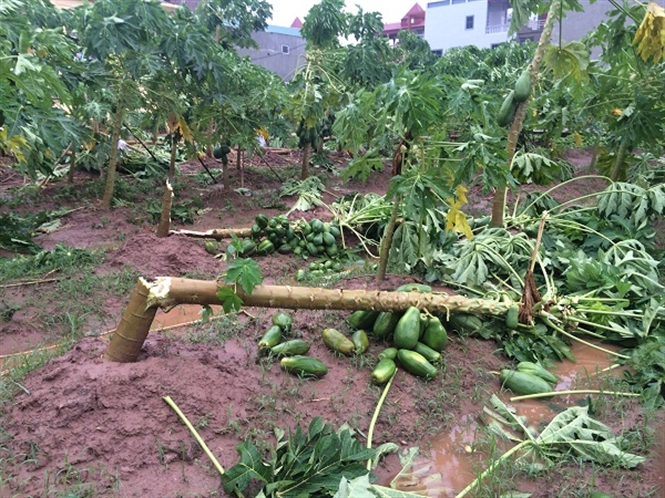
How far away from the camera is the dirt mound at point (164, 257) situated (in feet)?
17.1

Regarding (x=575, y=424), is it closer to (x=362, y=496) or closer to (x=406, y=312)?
(x=406, y=312)

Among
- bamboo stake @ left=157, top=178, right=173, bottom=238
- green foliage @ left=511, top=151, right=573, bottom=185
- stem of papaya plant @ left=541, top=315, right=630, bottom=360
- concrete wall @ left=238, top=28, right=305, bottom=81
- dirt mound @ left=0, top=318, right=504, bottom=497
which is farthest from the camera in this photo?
concrete wall @ left=238, top=28, right=305, bottom=81

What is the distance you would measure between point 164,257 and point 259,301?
2.72 metres

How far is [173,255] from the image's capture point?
17.7ft

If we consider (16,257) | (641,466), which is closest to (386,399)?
(641,466)

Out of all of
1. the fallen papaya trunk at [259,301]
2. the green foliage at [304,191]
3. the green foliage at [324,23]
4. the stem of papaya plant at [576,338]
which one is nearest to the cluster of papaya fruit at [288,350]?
the fallen papaya trunk at [259,301]

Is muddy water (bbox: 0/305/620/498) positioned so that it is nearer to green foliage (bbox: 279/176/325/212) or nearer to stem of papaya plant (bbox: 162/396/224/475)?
stem of papaya plant (bbox: 162/396/224/475)

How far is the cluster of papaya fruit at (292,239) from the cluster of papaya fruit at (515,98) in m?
2.43

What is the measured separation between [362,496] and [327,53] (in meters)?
9.00

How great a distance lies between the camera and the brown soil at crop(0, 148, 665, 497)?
2.29 meters

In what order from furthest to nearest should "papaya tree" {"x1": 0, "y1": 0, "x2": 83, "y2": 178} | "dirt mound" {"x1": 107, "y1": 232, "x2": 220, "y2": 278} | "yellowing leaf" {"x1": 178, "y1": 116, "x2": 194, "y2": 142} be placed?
"yellowing leaf" {"x1": 178, "y1": 116, "x2": 194, "y2": 142} → "dirt mound" {"x1": 107, "y1": 232, "x2": 220, "y2": 278} → "papaya tree" {"x1": 0, "y1": 0, "x2": 83, "y2": 178}

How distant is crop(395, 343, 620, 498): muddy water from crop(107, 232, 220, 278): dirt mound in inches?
127

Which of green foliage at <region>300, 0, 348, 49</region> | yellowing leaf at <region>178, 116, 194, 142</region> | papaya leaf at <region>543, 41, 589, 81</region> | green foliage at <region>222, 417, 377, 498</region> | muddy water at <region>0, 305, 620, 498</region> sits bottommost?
muddy water at <region>0, 305, 620, 498</region>

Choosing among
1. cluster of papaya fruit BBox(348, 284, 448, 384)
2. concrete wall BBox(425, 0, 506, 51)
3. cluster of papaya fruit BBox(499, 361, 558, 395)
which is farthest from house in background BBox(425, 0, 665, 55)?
cluster of papaya fruit BBox(499, 361, 558, 395)
